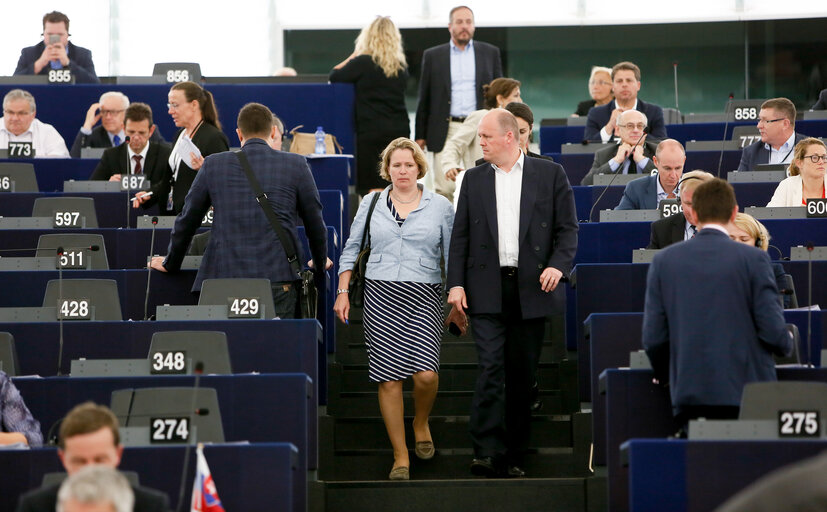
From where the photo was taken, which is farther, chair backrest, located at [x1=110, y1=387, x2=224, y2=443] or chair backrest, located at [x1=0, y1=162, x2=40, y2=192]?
chair backrest, located at [x1=0, y1=162, x2=40, y2=192]

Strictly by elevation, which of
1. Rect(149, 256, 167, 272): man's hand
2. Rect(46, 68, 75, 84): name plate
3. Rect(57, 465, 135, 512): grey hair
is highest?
Rect(46, 68, 75, 84): name plate

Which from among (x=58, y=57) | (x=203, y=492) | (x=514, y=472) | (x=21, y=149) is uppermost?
(x=58, y=57)

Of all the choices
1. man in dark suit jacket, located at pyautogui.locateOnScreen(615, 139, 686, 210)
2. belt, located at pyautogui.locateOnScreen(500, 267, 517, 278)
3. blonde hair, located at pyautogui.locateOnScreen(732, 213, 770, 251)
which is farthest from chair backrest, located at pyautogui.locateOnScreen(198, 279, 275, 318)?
man in dark suit jacket, located at pyautogui.locateOnScreen(615, 139, 686, 210)

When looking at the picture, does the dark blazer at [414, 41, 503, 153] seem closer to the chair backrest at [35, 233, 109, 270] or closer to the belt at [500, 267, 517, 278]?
the chair backrest at [35, 233, 109, 270]

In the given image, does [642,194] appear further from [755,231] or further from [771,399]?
[771,399]

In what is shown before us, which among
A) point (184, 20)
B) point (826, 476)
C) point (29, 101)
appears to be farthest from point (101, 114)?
point (826, 476)

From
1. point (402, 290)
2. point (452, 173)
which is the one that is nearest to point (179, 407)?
point (402, 290)

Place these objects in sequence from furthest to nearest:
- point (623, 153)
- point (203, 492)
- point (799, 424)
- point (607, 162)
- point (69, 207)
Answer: point (607, 162), point (623, 153), point (69, 207), point (799, 424), point (203, 492)

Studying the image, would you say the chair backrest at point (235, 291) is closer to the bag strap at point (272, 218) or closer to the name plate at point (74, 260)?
the bag strap at point (272, 218)

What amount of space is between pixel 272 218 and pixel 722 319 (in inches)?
96.8

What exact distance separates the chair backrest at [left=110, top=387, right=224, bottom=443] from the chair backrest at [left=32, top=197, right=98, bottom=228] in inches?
126

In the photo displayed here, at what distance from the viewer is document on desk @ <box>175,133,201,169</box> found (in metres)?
7.43

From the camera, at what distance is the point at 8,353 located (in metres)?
5.83

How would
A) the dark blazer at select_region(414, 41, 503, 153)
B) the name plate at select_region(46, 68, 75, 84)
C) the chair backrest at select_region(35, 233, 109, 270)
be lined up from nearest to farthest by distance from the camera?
1. the chair backrest at select_region(35, 233, 109, 270)
2. the dark blazer at select_region(414, 41, 503, 153)
3. the name plate at select_region(46, 68, 75, 84)
